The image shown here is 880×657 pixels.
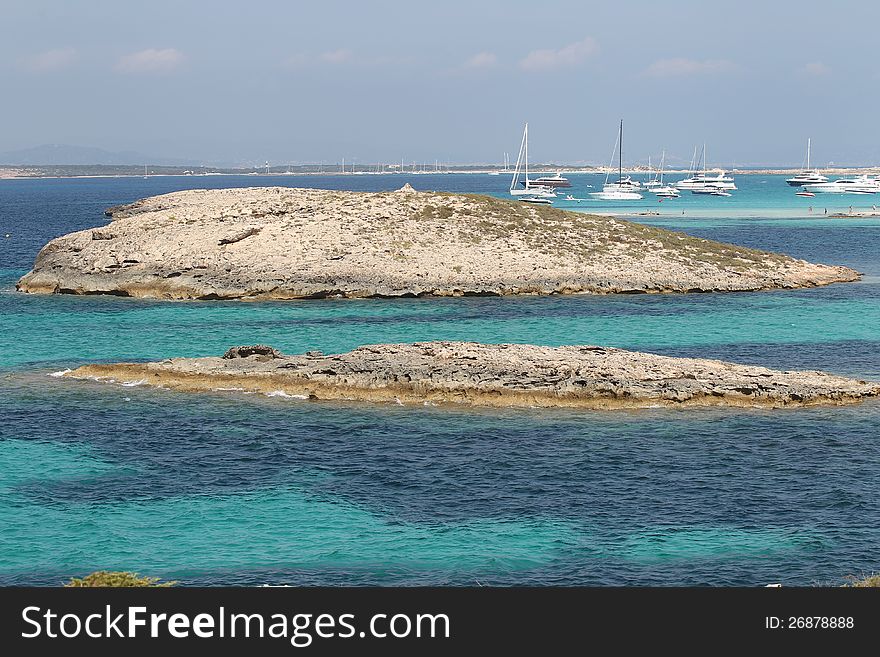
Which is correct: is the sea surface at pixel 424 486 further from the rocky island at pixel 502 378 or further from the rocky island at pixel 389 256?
the rocky island at pixel 389 256

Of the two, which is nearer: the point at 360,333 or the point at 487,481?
the point at 487,481

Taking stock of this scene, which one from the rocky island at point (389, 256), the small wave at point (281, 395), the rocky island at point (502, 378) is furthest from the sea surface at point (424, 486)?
the rocky island at point (389, 256)

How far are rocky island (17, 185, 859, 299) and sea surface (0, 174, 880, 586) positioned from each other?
18936mm

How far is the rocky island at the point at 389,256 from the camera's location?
68938 millimetres

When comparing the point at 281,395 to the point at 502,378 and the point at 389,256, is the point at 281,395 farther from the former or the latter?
the point at 389,256

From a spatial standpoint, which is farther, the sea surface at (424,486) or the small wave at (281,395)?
the small wave at (281,395)

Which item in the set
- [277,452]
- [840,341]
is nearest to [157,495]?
[277,452]

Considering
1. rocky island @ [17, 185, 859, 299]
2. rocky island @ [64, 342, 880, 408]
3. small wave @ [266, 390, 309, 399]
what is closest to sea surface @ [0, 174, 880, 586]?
small wave @ [266, 390, 309, 399]

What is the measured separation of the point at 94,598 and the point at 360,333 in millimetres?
41488

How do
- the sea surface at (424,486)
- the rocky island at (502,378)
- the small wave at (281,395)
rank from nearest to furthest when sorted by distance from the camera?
the sea surface at (424,486) → the rocky island at (502,378) → the small wave at (281,395)

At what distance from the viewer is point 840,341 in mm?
50969

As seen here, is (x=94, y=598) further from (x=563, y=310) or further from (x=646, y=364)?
(x=563, y=310)

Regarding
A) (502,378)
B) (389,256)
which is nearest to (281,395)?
(502,378)

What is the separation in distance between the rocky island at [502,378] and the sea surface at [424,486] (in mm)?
1083
